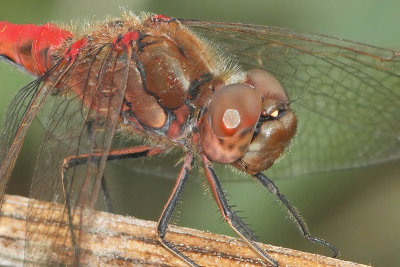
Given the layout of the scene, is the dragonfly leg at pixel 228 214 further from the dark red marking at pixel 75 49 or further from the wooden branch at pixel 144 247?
the dark red marking at pixel 75 49

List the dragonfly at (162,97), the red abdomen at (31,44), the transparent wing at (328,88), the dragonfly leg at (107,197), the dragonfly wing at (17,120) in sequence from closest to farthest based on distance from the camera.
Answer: the dragonfly at (162,97) → the dragonfly wing at (17,120) → the red abdomen at (31,44) → the transparent wing at (328,88) → the dragonfly leg at (107,197)

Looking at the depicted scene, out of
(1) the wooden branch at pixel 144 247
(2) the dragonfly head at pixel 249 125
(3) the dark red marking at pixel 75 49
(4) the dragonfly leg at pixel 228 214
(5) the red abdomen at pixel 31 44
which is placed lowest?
(1) the wooden branch at pixel 144 247

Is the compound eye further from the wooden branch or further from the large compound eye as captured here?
the wooden branch

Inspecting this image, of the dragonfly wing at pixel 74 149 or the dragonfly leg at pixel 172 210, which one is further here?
the dragonfly leg at pixel 172 210

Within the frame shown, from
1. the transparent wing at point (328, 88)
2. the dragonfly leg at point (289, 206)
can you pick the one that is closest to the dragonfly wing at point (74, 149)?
the transparent wing at point (328, 88)

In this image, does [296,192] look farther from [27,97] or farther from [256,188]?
[27,97]

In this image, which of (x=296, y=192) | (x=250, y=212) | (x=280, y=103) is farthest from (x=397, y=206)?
(x=280, y=103)

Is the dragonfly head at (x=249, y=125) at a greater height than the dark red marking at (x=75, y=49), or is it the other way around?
the dark red marking at (x=75, y=49)

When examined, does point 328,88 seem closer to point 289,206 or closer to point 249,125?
point 289,206
